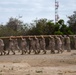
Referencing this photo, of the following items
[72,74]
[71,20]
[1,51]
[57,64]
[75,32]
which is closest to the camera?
[72,74]

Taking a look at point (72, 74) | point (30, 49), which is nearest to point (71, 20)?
point (30, 49)

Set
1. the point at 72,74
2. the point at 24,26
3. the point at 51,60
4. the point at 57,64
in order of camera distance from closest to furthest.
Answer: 1. the point at 72,74
2. the point at 57,64
3. the point at 51,60
4. the point at 24,26

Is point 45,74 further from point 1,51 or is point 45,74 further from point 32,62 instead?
point 1,51

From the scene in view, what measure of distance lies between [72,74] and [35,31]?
36.5 m

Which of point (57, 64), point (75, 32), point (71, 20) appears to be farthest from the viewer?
point (71, 20)

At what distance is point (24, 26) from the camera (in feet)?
214

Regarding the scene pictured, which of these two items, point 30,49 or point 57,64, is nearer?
point 57,64

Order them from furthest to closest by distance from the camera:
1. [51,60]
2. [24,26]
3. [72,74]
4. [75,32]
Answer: [24,26], [75,32], [51,60], [72,74]

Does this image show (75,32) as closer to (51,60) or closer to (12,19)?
(12,19)

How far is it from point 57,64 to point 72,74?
5.52 metres

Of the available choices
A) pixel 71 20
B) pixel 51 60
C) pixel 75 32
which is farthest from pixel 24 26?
pixel 51 60

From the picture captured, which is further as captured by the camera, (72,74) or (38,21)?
(38,21)

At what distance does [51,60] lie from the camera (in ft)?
83.6

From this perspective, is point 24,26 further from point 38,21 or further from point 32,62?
point 32,62
